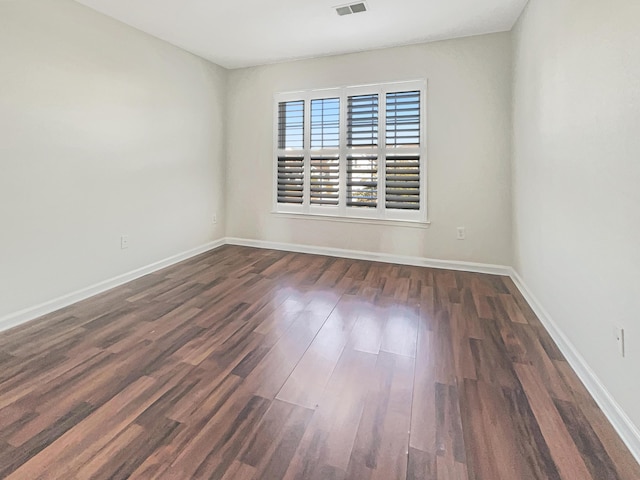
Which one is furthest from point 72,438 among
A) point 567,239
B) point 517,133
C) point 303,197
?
point 517,133

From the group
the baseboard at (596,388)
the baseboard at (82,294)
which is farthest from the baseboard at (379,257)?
the baseboard at (596,388)

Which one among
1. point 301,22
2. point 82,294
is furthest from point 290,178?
point 82,294

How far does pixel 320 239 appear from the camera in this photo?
4734 millimetres

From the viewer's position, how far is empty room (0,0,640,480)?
1489mm

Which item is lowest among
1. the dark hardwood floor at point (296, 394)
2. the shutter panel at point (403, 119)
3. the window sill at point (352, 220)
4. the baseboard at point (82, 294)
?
the dark hardwood floor at point (296, 394)

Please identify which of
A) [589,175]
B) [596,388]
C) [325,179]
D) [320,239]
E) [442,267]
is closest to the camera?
[596,388]

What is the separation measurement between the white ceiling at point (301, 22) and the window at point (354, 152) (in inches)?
23.5

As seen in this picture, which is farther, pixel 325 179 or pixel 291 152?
pixel 291 152

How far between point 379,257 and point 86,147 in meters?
3.36

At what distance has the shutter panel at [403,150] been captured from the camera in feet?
13.4

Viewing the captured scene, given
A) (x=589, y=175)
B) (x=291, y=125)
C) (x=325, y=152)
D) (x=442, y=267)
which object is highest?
(x=291, y=125)

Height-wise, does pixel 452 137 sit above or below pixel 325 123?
below

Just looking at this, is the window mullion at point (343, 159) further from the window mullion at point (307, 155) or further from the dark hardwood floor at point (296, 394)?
the dark hardwood floor at point (296, 394)

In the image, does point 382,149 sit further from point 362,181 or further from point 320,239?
point 320,239
